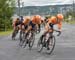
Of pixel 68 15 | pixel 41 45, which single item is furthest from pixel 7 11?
pixel 68 15

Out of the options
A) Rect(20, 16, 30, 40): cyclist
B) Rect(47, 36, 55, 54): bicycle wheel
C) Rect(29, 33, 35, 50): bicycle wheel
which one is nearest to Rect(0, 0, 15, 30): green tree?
Rect(20, 16, 30, 40): cyclist

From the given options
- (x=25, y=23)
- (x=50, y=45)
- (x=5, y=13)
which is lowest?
(x=5, y=13)

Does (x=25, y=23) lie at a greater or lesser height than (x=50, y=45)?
greater

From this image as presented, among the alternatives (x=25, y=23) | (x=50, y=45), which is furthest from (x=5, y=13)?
(x=50, y=45)

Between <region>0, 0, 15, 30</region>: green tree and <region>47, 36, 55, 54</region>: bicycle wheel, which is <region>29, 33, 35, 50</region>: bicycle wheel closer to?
<region>47, 36, 55, 54</region>: bicycle wheel

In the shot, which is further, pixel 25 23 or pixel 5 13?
pixel 5 13

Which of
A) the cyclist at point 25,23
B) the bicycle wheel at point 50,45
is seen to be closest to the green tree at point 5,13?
the cyclist at point 25,23

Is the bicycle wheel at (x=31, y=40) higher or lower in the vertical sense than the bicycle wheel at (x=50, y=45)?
lower

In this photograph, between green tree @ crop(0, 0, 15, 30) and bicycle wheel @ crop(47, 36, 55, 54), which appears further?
green tree @ crop(0, 0, 15, 30)

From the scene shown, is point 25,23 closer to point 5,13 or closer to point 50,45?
point 50,45

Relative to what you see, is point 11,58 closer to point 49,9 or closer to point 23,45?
point 23,45

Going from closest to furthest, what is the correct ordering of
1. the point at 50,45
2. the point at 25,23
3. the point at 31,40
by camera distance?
the point at 50,45 → the point at 31,40 → the point at 25,23

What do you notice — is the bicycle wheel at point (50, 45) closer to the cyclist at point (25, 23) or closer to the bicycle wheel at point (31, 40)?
the bicycle wheel at point (31, 40)

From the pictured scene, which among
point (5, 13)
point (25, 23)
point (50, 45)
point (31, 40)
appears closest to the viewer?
point (50, 45)
